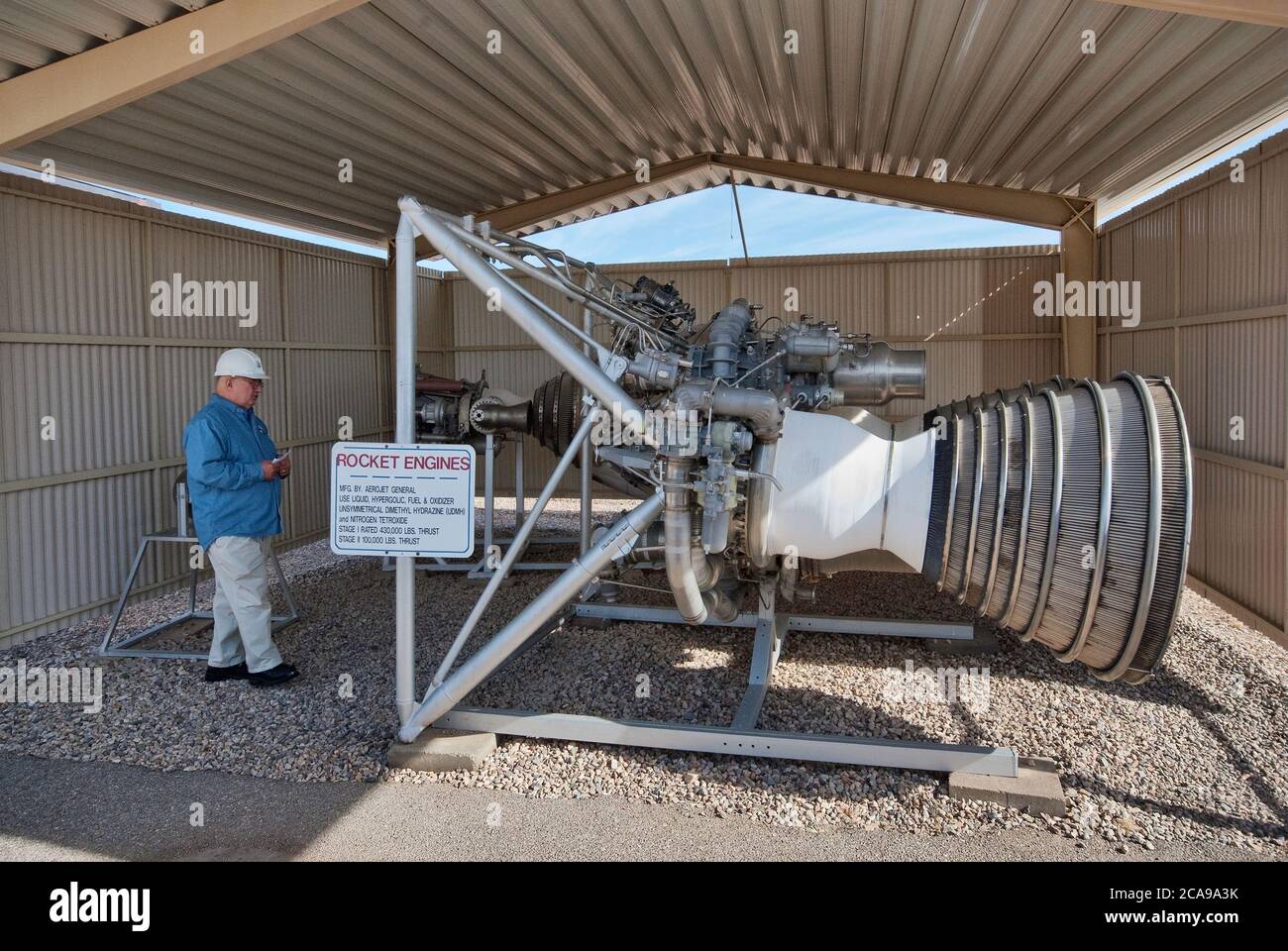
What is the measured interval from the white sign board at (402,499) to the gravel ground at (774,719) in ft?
3.73

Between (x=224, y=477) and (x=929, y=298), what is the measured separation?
9.36m

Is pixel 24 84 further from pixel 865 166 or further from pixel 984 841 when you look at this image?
pixel 865 166

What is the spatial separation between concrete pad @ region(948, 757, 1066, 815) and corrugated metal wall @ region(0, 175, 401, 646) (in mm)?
6364

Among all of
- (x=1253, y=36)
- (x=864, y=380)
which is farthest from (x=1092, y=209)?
(x=864, y=380)

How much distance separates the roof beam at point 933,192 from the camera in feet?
29.7

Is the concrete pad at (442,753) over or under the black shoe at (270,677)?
under

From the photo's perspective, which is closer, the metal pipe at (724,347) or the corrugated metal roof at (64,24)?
the corrugated metal roof at (64,24)

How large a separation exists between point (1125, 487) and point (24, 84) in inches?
244

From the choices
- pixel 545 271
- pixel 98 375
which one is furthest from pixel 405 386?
pixel 98 375

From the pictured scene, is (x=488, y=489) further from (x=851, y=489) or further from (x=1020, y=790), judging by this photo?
(x=1020, y=790)

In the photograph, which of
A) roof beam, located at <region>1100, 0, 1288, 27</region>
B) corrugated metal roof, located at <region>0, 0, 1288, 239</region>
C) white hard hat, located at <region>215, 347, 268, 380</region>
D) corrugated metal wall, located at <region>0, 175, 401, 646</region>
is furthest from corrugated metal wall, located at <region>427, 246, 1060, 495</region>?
Answer: white hard hat, located at <region>215, 347, 268, 380</region>

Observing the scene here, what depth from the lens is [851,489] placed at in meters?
4.06

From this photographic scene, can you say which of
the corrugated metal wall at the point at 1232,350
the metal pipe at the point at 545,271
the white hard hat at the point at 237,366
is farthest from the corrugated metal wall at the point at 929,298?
the white hard hat at the point at 237,366

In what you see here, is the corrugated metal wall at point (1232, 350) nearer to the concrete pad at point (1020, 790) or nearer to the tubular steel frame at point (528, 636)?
the concrete pad at point (1020, 790)
